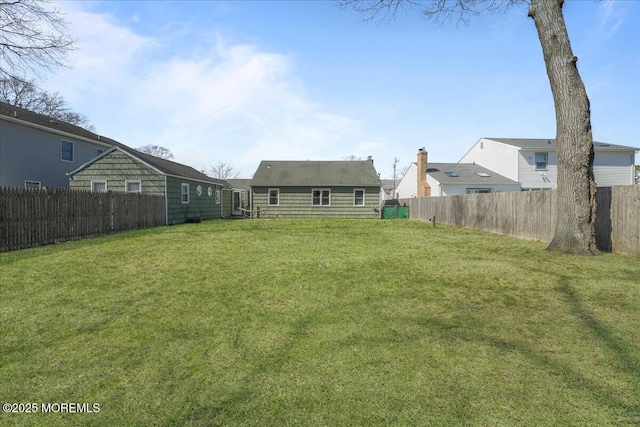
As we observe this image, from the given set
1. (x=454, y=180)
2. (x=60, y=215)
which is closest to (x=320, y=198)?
(x=454, y=180)

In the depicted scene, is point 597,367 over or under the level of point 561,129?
under

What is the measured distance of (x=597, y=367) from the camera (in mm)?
3016

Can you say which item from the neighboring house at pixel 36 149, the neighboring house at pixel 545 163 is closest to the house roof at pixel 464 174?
the neighboring house at pixel 545 163

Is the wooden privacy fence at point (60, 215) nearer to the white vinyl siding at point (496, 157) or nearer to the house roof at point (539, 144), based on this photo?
the white vinyl siding at point (496, 157)

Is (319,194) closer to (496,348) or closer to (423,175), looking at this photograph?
(423,175)

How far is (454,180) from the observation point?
2905cm

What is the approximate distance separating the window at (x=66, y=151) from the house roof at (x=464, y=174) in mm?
28230

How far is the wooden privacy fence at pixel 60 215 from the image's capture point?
31.6 ft

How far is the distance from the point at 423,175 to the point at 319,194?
36.8 ft

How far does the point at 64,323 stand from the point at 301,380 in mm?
3401

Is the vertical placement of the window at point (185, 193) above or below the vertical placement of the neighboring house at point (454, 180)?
below

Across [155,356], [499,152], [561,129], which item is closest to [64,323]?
[155,356]

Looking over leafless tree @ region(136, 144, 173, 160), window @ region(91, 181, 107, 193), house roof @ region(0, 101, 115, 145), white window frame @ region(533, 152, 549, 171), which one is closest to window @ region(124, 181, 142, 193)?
window @ region(91, 181, 107, 193)

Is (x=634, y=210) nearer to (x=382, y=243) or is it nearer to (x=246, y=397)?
(x=382, y=243)
